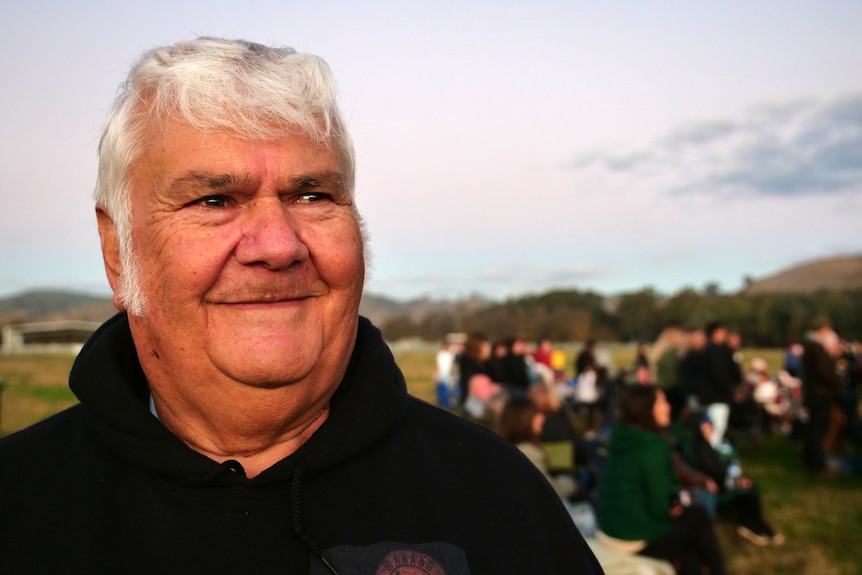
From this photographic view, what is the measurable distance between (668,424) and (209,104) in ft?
21.7

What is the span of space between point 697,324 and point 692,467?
20.6 ft

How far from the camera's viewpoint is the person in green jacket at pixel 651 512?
17.0 feet

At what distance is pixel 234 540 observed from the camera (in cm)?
150

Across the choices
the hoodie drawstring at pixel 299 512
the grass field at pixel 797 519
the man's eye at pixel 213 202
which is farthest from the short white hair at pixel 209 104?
the grass field at pixel 797 519

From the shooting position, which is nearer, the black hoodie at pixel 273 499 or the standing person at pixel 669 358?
the black hoodie at pixel 273 499

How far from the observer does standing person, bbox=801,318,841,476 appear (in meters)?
10.0

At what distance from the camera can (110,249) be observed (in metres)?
1.71

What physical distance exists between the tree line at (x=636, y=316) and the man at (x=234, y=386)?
35147 millimetres

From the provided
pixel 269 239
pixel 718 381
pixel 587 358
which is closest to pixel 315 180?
pixel 269 239

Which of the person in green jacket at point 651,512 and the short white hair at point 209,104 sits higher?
the short white hair at point 209,104

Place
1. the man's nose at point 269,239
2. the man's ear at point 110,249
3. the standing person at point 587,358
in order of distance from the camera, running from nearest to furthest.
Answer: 1. the man's nose at point 269,239
2. the man's ear at point 110,249
3. the standing person at point 587,358

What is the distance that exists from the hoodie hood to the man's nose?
0.38 m

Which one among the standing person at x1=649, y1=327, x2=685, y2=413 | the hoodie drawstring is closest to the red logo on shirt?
the hoodie drawstring

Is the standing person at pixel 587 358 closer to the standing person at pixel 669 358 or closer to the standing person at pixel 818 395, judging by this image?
the standing person at pixel 669 358
